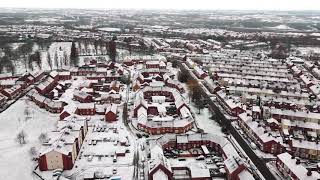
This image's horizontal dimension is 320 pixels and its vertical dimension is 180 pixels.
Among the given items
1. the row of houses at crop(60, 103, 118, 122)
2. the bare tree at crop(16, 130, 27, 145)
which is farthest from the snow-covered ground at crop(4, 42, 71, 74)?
the bare tree at crop(16, 130, 27, 145)

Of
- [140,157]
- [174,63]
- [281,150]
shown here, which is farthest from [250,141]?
[174,63]

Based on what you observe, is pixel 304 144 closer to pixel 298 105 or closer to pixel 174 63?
pixel 298 105

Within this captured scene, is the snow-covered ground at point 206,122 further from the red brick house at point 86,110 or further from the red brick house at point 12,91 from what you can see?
the red brick house at point 12,91

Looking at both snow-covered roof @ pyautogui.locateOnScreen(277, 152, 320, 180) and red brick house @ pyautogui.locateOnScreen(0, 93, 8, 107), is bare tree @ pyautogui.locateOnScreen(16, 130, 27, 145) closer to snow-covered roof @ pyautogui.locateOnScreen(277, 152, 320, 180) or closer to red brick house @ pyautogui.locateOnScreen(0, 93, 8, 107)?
red brick house @ pyautogui.locateOnScreen(0, 93, 8, 107)

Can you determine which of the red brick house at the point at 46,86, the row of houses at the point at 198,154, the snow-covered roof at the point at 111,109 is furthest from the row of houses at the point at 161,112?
the red brick house at the point at 46,86

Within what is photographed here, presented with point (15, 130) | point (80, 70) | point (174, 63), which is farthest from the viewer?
point (174, 63)

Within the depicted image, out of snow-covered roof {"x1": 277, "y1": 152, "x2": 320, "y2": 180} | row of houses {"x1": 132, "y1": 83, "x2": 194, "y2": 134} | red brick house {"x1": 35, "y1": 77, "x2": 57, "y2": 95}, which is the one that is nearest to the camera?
snow-covered roof {"x1": 277, "y1": 152, "x2": 320, "y2": 180}
